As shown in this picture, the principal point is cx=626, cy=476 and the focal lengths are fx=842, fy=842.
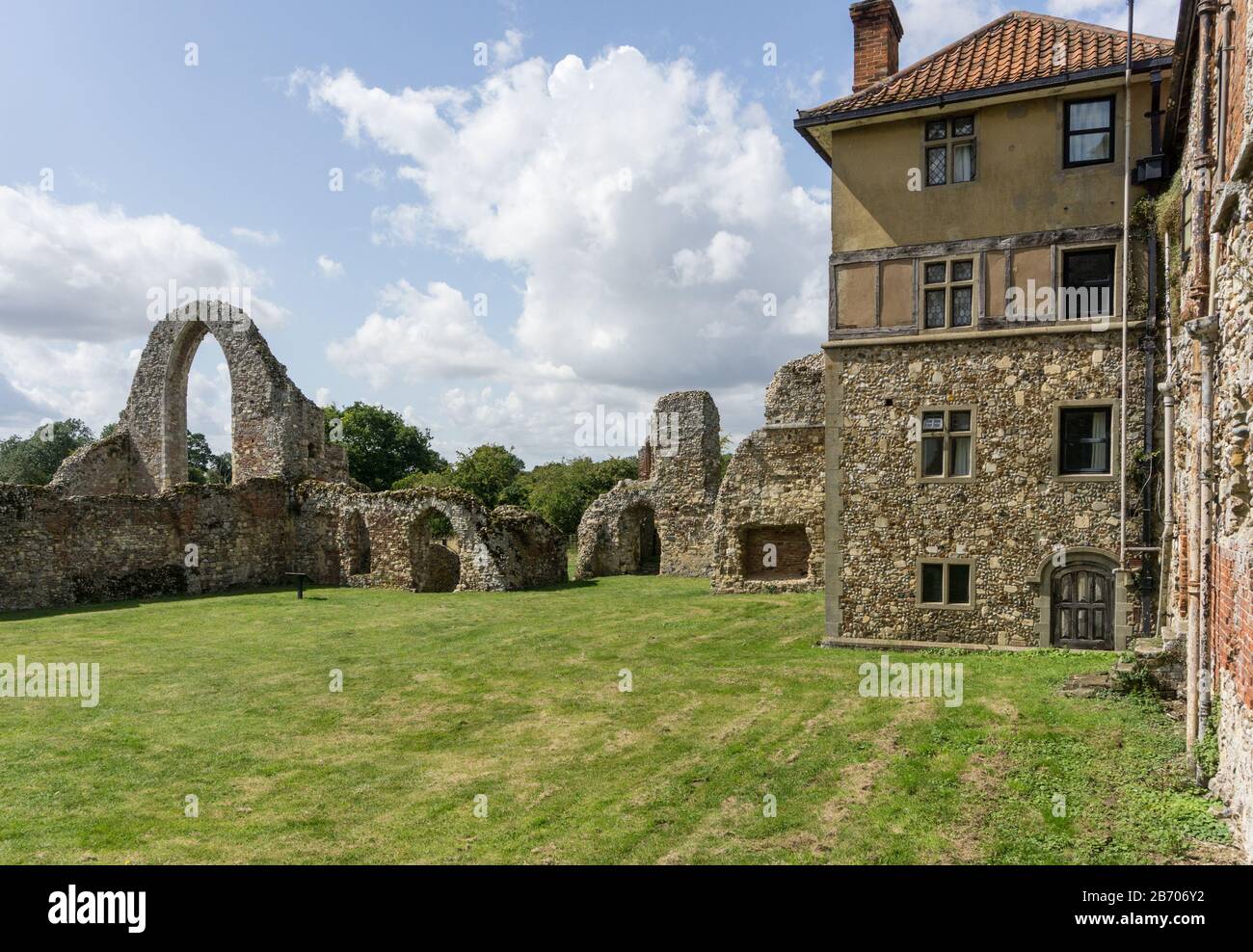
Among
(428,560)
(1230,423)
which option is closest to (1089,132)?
(1230,423)

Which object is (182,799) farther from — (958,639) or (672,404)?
(672,404)

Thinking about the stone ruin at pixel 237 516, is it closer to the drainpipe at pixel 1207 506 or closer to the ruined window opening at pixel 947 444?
the ruined window opening at pixel 947 444

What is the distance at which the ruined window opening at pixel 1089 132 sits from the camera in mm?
14094

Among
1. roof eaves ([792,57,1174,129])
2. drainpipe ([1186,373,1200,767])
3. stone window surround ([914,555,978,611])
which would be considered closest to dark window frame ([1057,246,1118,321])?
roof eaves ([792,57,1174,129])

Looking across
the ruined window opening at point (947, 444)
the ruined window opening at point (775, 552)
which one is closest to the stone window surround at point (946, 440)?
the ruined window opening at point (947, 444)

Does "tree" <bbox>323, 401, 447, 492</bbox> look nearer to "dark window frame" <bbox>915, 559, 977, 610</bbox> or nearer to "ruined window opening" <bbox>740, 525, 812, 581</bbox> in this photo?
"ruined window opening" <bbox>740, 525, 812, 581</bbox>

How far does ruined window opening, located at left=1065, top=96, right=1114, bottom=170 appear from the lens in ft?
46.2

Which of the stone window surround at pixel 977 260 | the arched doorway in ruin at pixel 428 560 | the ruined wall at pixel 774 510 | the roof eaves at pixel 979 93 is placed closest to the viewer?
→ the roof eaves at pixel 979 93

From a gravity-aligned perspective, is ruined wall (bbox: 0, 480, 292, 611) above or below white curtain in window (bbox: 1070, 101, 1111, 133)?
below

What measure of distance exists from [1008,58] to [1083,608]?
9.92 metres

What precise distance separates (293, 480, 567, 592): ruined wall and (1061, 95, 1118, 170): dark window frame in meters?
17.5

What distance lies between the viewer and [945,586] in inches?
598

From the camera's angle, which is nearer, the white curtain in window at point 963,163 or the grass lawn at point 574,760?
the grass lawn at point 574,760

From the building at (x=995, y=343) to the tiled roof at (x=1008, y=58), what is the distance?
0.16 ft
